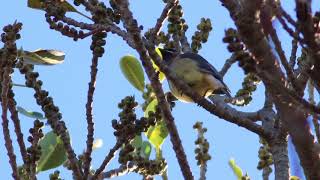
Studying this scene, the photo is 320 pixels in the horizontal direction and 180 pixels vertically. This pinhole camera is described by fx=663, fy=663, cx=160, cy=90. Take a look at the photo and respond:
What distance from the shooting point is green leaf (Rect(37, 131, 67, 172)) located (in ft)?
11.3

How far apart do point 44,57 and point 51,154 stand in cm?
53

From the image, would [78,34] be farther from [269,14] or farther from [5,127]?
[269,14]

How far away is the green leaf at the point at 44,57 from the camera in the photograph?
340cm

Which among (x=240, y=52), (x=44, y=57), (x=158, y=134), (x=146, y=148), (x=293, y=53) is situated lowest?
(x=240, y=52)

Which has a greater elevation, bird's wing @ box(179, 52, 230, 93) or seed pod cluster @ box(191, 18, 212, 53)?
bird's wing @ box(179, 52, 230, 93)

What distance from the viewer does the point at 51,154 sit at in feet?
11.4

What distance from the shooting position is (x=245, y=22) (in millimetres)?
1446

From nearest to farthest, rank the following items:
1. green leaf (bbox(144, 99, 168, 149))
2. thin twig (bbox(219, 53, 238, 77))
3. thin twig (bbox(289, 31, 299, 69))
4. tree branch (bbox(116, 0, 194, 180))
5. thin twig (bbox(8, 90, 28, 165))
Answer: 1. tree branch (bbox(116, 0, 194, 180))
2. thin twig (bbox(8, 90, 28, 165))
3. thin twig (bbox(289, 31, 299, 69))
4. green leaf (bbox(144, 99, 168, 149))
5. thin twig (bbox(219, 53, 238, 77))

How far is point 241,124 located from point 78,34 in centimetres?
87

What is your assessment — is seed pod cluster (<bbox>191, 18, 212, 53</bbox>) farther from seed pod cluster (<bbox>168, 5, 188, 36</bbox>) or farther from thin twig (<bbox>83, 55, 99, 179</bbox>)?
thin twig (<bbox>83, 55, 99, 179</bbox>)

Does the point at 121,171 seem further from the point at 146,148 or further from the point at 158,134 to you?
the point at 158,134

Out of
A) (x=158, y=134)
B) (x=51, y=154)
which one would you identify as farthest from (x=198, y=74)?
(x=51, y=154)

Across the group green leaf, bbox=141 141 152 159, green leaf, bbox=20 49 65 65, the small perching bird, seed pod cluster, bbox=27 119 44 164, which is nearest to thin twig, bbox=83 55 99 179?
seed pod cluster, bbox=27 119 44 164

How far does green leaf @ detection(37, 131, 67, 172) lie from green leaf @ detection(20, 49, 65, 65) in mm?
420
